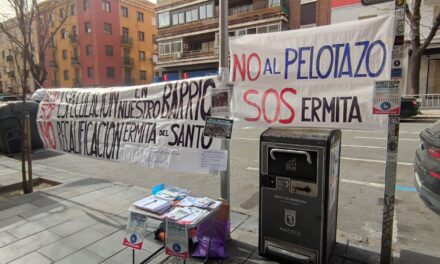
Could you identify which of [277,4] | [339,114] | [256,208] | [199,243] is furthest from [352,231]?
[277,4]

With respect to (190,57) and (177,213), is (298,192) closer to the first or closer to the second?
(177,213)

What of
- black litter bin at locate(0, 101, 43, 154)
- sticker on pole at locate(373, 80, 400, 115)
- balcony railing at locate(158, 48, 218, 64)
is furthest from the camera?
balcony railing at locate(158, 48, 218, 64)

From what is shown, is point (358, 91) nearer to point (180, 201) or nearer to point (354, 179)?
point (180, 201)

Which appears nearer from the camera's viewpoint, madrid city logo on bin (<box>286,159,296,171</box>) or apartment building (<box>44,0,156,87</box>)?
madrid city logo on bin (<box>286,159,296,171</box>)

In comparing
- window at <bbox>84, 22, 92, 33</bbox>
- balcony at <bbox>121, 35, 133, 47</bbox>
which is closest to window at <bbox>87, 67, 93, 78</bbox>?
window at <bbox>84, 22, 92, 33</bbox>

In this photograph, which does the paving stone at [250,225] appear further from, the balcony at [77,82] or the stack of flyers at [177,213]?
the balcony at [77,82]

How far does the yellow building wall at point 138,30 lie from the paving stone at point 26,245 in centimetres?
4094

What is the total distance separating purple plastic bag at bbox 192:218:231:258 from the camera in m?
2.83

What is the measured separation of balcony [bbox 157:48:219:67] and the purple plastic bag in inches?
992

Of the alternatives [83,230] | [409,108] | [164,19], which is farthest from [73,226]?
[164,19]

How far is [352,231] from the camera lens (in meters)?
3.54

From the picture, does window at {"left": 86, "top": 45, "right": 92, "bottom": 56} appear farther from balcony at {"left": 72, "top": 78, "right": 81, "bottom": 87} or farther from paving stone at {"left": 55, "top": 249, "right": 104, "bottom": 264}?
paving stone at {"left": 55, "top": 249, "right": 104, "bottom": 264}

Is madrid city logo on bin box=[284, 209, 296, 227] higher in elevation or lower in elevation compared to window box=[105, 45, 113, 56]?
lower

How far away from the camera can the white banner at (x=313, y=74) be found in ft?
8.21
